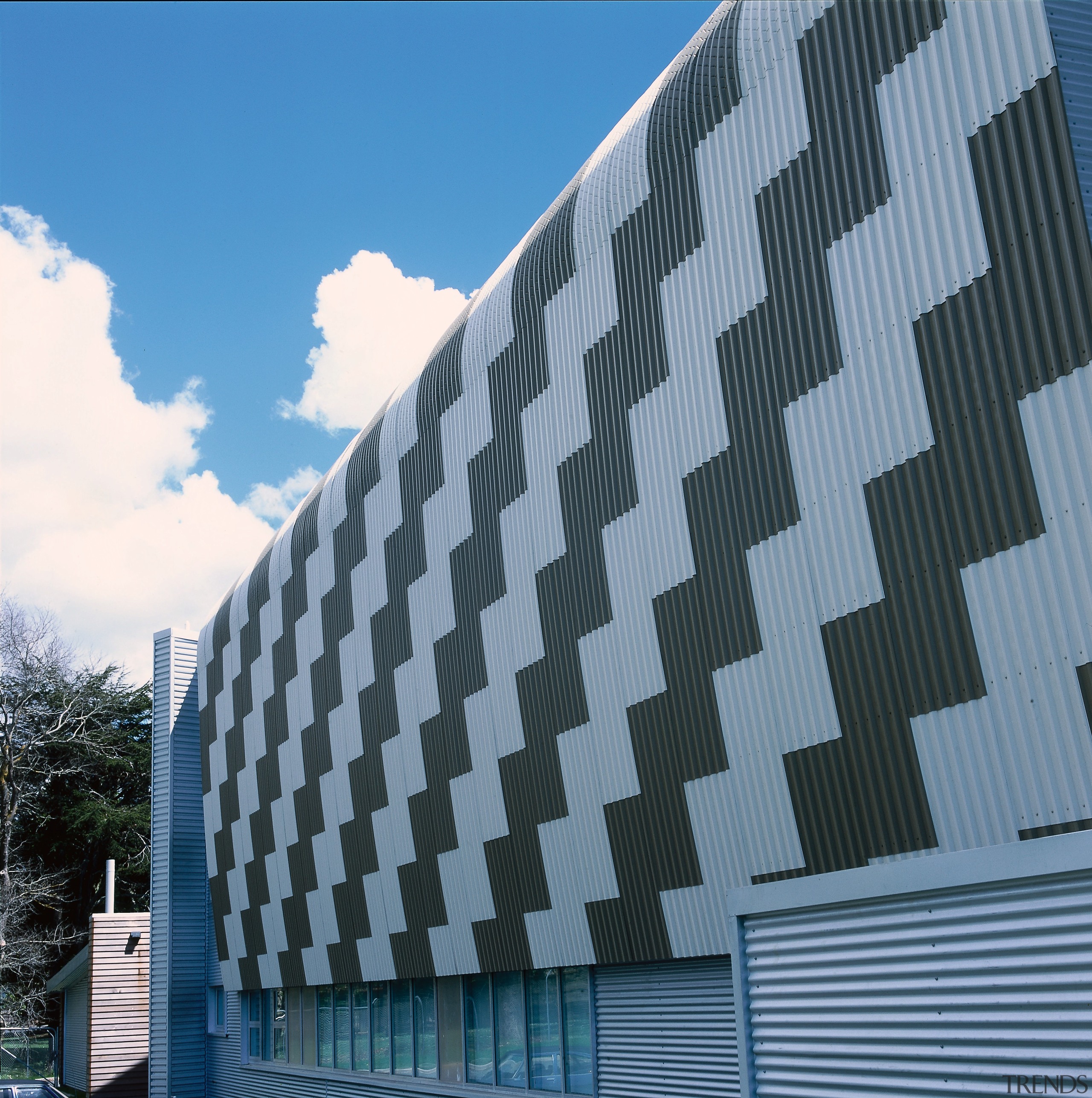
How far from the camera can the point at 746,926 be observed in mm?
7660

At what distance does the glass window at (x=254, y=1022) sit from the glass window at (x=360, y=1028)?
6.55 m

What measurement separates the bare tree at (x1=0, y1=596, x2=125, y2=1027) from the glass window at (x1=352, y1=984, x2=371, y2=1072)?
26.8m

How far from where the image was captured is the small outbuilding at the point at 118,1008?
114ft

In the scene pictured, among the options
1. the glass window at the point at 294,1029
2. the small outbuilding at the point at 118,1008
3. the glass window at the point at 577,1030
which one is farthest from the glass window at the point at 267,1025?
the glass window at the point at 577,1030

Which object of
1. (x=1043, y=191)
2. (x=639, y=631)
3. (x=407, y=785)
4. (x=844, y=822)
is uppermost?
(x=1043, y=191)

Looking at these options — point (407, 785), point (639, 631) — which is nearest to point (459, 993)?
point (407, 785)

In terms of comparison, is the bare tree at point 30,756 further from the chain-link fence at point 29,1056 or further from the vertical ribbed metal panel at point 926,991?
the vertical ribbed metal panel at point 926,991

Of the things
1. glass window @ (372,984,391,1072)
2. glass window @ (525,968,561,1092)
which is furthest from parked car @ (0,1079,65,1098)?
glass window @ (525,968,561,1092)

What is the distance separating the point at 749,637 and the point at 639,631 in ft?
6.70

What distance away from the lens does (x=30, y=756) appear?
4966 centimetres

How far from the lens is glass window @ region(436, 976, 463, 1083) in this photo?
18891 mm

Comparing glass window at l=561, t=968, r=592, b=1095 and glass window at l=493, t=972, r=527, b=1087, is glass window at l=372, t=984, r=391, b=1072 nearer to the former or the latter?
glass window at l=493, t=972, r=527, b=1087

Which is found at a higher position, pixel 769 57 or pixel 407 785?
pixel 769 57

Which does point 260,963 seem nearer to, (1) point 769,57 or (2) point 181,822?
(2) point 181,822
